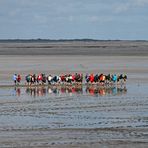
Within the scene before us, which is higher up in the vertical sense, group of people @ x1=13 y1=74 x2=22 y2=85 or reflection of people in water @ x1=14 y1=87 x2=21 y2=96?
group of people @ x1=13 y1=74 x2=22 y2=85

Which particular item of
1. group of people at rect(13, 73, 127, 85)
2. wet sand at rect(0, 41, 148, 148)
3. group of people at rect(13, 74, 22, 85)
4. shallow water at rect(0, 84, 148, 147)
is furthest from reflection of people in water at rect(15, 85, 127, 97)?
group of people at rect(13, 74, 22, 85)

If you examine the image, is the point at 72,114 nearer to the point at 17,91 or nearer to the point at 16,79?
the point at 17,91

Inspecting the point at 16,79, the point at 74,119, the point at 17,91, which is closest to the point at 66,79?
the point at 16,79

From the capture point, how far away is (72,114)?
38812 mm

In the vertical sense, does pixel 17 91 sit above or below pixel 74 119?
above

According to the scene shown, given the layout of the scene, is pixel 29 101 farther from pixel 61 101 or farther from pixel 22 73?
pixel 22 73

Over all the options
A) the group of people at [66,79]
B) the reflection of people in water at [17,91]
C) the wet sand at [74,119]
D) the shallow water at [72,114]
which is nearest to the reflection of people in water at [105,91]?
the shallow water at [72,114]

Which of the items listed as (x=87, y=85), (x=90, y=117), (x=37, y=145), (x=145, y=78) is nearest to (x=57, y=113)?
(x=90, y=117)

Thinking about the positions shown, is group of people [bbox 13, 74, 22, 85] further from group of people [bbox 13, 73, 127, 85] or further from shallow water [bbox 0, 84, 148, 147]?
shallow water [bbox 0, 84, 148, 147]

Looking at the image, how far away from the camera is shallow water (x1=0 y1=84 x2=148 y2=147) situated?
30469 millimetres

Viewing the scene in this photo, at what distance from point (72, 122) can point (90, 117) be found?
92.2 inches

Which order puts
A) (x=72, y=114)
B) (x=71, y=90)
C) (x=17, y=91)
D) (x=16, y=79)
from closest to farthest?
(x=72, y=114) → (x=17, y=91) → (x=71, y=90) → (x=16, y=79)

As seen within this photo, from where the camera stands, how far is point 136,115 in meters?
38.2

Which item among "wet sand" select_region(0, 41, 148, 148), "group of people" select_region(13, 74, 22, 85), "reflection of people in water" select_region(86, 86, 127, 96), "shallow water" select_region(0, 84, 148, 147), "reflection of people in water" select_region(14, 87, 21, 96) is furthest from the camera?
"group of people" select_region(13, 74, 22, 85)
